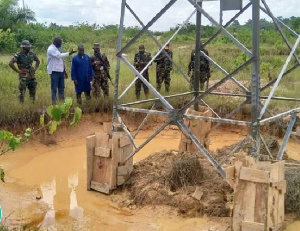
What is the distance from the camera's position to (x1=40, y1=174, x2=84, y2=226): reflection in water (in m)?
6.29

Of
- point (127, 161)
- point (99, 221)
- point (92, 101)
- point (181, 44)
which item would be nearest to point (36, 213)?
point (99, 221)

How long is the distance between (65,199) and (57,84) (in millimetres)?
4096

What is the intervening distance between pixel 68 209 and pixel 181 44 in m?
23.3

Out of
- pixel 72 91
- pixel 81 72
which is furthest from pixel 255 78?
pixel 72 91

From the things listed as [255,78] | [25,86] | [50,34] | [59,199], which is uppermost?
[50,34]

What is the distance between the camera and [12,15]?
2827cm

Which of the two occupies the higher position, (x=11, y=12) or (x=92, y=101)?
(x=11, y=12)

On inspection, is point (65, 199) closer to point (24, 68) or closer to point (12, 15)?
point (24, 68)

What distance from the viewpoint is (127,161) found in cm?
707

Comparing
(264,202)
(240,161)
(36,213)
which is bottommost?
(36,213)

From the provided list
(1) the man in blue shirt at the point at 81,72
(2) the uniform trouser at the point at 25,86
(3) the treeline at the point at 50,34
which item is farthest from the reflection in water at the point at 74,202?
(3) the treeline at the point at 50,34

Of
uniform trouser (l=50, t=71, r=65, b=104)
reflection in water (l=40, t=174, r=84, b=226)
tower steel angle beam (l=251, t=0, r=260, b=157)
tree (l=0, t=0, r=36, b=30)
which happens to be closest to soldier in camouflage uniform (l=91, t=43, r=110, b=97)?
uniform trouser (l=50, t=71, r=65, b=104)

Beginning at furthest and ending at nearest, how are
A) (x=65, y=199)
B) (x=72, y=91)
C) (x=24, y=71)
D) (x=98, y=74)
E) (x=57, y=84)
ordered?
(x=72, y=91) < (x=98, y=74) < (x=57, y=84) < (x=24, y=71) < (x=65, y=199)

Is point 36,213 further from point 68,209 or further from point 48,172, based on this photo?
point 48,172
